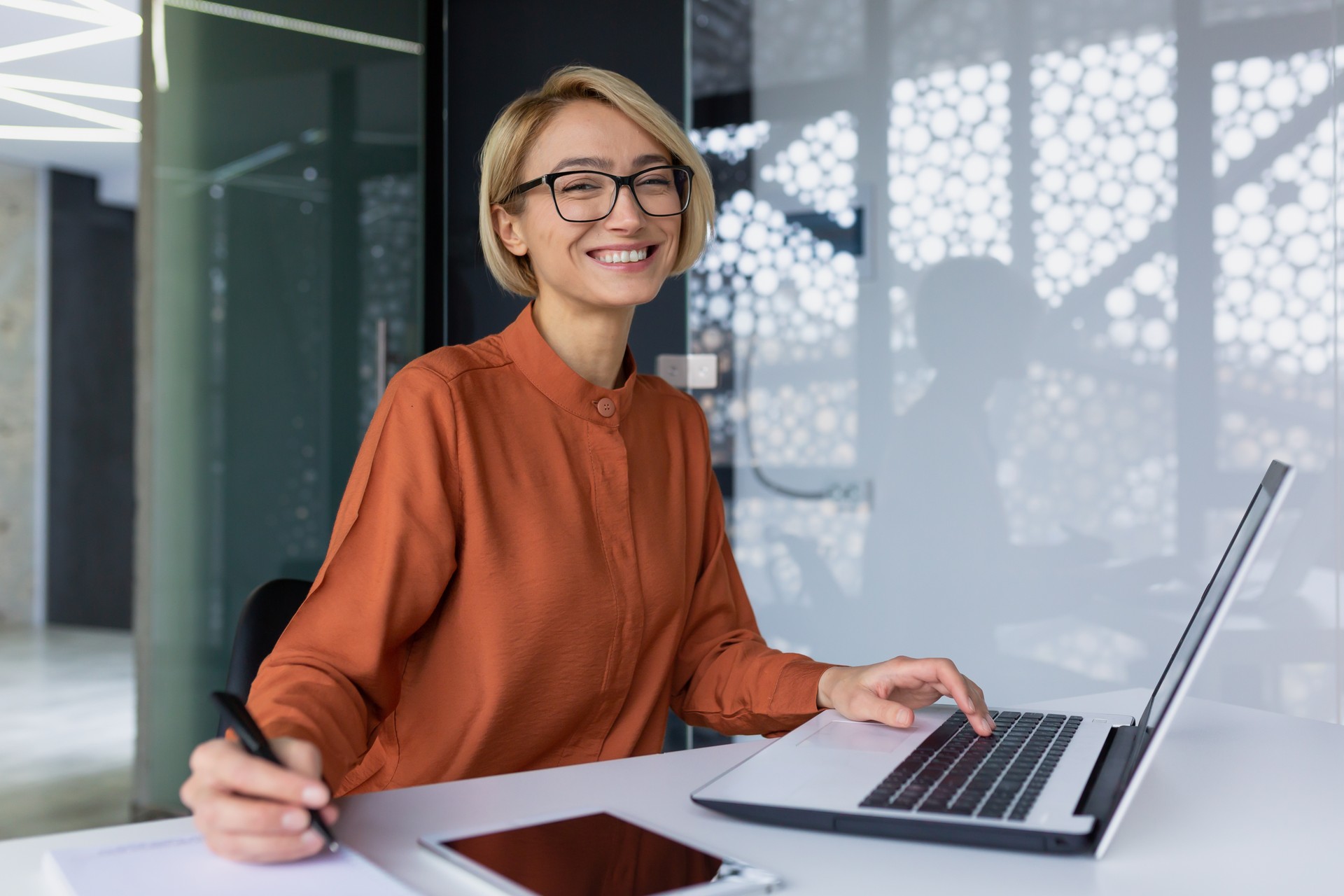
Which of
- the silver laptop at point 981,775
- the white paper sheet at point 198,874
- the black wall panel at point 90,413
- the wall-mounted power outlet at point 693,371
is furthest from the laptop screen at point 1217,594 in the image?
the black wall panel at point 90,413

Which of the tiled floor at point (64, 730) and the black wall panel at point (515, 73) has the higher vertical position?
the black wall panel at point (515, 73)

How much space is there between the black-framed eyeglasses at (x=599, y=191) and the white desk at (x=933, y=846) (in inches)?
26.8

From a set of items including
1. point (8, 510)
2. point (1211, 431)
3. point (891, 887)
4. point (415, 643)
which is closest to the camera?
point (891, 887)

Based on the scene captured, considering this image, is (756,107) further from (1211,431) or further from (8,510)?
(8,510)

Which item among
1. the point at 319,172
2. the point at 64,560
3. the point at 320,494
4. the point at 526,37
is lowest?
the point at 64,560

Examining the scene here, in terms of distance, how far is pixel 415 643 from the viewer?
1299 mm

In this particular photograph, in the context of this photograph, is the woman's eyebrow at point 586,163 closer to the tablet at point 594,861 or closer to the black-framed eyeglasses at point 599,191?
the black-framed eyeglasses at point 599,191

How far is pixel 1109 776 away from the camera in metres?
0.92

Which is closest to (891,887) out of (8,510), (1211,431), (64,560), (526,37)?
Result: (1211,431)

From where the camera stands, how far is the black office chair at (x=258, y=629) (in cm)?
139

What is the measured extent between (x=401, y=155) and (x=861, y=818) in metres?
3.38

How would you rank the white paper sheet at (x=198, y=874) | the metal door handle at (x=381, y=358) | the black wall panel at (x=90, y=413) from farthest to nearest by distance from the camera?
the black wall panel at (x=90, y=413)
the metal door handle at (x=381, y=358)
the white paper sheet at (x=198, y=874)

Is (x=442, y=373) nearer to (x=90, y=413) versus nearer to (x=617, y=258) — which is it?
(x=617, y=258)

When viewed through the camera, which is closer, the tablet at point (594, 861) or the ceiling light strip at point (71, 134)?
the tablet at point (594, 861)
